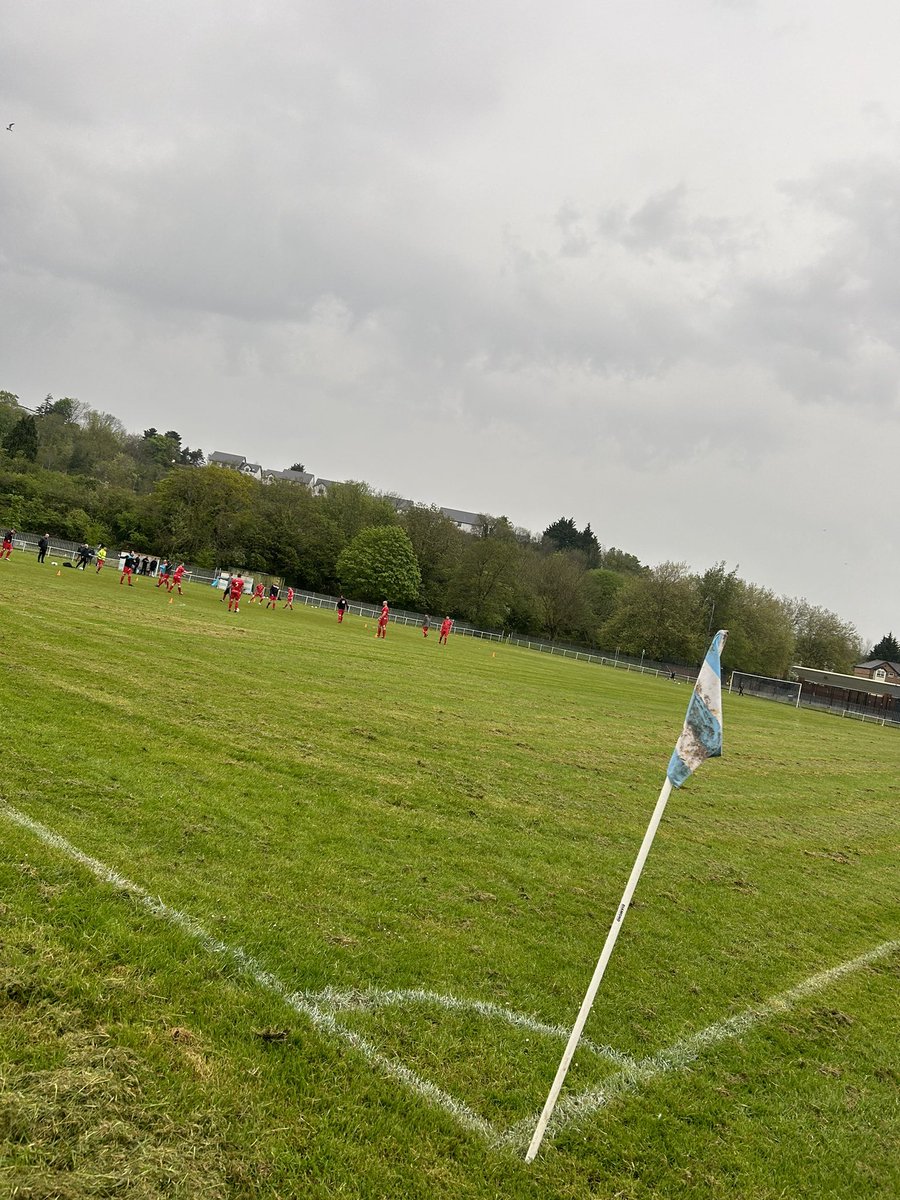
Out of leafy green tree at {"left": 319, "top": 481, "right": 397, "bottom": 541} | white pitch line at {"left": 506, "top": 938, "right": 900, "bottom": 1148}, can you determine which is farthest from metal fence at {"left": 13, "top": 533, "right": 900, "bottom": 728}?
white pitch line at {"left": 506, "top": 938, "right": 900, "bottom": 1148}

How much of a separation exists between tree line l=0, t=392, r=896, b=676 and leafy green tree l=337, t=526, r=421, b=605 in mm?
130

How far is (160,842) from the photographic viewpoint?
5.64 meters

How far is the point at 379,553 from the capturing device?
76188 millimetres

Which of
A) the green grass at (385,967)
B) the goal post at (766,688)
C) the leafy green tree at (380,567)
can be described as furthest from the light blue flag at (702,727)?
the leafy green tree at (380,567)

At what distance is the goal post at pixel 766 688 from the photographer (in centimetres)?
6228

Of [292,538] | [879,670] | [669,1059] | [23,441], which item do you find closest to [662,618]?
[292,538]

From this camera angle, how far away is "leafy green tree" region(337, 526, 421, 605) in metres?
75.3

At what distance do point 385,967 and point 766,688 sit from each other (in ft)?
219

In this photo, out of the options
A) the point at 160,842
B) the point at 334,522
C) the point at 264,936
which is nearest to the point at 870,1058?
the point at 264,936

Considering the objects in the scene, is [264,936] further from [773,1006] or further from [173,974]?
[773,1006]

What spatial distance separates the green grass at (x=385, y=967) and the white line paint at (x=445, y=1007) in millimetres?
42

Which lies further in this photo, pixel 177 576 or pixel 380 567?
pixel 380 567

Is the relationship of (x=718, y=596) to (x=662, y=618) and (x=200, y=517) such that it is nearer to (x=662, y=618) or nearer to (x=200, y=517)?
(x=662, y=618)

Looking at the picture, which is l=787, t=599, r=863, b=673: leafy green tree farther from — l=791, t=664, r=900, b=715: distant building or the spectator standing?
the spectator standing
